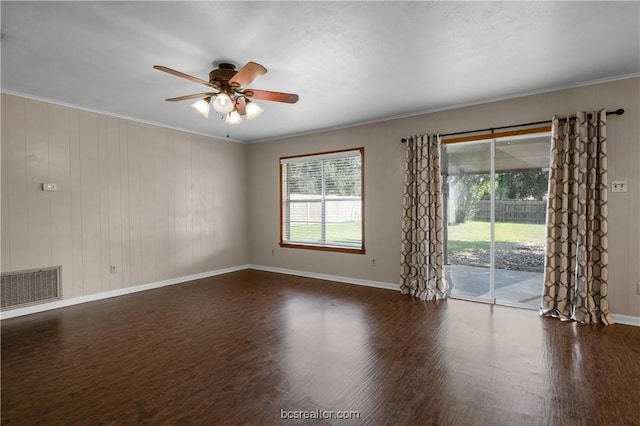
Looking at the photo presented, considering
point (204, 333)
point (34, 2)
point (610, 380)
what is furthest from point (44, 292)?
point (610, 380)

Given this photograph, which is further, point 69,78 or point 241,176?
point 241,176

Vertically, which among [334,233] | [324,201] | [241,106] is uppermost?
[241,106]

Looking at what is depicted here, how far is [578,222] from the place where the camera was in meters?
3.76

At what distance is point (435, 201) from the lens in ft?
15.5

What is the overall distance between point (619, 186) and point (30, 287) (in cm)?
707

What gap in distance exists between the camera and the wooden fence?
419cm

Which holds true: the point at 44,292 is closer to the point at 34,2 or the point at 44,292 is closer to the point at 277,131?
the point at 34,2

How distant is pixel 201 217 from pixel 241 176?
1295mm

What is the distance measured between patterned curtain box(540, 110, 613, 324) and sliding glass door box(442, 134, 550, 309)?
256 millimetres

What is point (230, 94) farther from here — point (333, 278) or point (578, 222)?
point (578, 222)

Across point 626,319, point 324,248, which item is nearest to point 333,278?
point 324,248

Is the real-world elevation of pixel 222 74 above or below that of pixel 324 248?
above

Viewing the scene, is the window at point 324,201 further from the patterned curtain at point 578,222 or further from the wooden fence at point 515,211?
the patterned curtain at point 578,222

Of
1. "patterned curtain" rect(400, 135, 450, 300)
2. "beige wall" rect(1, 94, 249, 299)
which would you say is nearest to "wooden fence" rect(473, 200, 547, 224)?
"patterned curtain" rect(400, 135, 450, 300)
